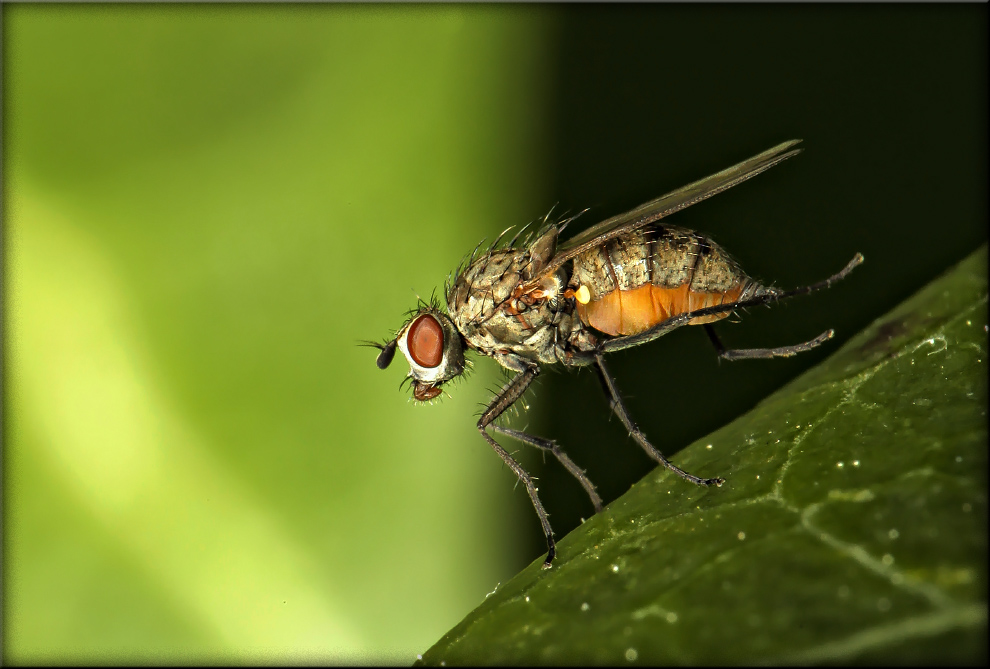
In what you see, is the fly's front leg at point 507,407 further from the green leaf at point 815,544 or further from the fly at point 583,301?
the green leaf at point 815,544

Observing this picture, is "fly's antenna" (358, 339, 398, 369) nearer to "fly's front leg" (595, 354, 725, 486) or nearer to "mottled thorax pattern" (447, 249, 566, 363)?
"mottled thorax pattern" (447, 249, 566, 363)

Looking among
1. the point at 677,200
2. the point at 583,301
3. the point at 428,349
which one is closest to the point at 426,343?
the point at 428,349

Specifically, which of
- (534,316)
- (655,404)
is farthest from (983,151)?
(534,316)

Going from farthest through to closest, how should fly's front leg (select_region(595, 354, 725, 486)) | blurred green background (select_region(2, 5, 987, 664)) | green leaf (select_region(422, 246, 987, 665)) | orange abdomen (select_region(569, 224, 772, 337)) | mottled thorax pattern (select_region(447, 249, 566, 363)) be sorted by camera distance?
mottled thorax pattern (select_region(447, 249, 566, 363))
orange abdomen (select_region(569, 224, 772, 337))
blurred green background (select_region(2, 5, 987, 664))
fly's front leg (select_region(595, 354, 725, 486))
green leaf (select_region(422, 246, 987, 665))

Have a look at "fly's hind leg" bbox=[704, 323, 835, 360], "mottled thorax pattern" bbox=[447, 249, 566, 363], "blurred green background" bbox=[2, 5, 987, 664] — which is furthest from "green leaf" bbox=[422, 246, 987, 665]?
"mottled thorax pattern" bbox=[447, 249, 566, 363]

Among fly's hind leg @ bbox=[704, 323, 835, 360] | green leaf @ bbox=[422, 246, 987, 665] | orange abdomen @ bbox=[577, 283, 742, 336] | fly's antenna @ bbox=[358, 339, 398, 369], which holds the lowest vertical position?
fly's hind leg @ bbox=[704, 323, 835, 360]

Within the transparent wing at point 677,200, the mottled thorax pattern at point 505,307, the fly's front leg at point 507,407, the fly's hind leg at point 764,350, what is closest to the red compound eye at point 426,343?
the mottled thorax pattern at point 505,307

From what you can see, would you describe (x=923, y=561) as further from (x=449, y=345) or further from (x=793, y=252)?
(x=449, y=345)
